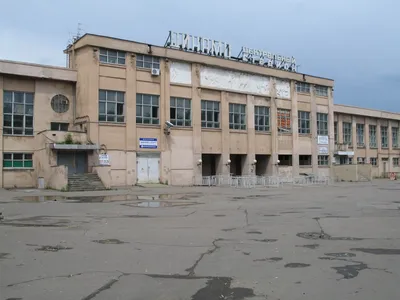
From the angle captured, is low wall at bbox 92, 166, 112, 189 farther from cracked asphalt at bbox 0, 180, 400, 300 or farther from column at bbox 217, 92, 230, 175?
cracked asphalt at bbox 0, 180, 400, 300

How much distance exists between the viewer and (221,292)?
20.7 feet

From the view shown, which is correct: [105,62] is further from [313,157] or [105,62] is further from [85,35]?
[313,157]

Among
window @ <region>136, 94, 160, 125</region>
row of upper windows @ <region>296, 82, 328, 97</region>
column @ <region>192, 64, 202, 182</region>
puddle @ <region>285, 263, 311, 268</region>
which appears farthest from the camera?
row of upper windows @ <region>296, 82, 328, 97</region>

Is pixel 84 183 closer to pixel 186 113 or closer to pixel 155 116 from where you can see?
pixel 155 116

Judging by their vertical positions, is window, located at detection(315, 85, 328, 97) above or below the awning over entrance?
above

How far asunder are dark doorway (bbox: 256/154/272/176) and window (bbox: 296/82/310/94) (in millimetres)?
10076

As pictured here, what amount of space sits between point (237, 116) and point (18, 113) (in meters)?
22.6

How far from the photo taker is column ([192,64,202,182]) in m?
43.4

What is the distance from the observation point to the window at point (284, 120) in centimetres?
5178

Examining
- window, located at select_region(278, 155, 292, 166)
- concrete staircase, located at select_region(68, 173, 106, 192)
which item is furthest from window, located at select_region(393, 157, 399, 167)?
concrete staircase, located at select_region(68, 173, 106, 192)

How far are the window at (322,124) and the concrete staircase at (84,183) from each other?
32.7m

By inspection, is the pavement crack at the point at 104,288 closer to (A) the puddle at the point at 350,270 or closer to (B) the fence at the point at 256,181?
(A) the puddle at the point at 350,270

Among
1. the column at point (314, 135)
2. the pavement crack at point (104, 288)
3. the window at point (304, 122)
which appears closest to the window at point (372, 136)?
the column at point (314, 135)

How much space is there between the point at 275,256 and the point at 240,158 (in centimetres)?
4204
